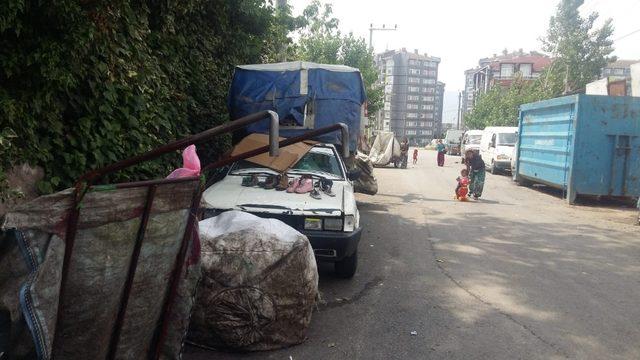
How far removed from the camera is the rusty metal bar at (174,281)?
283 cm

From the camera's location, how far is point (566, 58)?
4966 centimetres

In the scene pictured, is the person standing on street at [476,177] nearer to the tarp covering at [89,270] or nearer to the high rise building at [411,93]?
the tarp covering at [89,270]

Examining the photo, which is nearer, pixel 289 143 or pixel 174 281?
pixel 289 143

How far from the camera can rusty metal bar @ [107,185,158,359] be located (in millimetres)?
2562

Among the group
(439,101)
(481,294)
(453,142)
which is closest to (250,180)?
(481,294)

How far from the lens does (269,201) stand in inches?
213

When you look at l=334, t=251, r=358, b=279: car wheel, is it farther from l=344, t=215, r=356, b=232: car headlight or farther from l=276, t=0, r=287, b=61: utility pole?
l=276, t=0, r=287, b=61: utility pole

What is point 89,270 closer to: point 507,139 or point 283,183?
point 283,183

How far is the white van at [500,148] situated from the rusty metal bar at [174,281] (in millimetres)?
21915

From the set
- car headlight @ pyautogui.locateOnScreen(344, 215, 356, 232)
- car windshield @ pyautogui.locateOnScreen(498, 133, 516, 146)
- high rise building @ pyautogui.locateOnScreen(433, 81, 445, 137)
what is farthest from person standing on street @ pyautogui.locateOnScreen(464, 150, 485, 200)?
high rise building @ pyautogui.locateOnScreen(433, 81, 445, 137)

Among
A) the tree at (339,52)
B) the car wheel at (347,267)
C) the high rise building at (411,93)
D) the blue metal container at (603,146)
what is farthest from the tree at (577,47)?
the high rise building at (411,93)

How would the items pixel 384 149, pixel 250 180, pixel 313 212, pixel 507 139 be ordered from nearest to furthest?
pixel 313 212, pixel 250 180, pixel 507 139, pixel 384 149

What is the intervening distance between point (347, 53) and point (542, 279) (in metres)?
24.0

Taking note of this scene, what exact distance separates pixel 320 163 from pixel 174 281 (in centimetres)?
431
